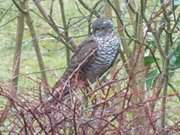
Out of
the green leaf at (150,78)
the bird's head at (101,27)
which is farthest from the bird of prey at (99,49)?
the green leaf at (150,78)

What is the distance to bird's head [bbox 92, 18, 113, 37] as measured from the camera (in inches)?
173

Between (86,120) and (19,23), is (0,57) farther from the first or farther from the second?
(86,120)

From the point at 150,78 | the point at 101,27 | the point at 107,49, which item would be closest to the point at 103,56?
the point at 107,49

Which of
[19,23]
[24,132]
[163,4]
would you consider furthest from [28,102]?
[19,23]

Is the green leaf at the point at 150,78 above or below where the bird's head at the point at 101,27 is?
below

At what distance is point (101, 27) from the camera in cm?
448

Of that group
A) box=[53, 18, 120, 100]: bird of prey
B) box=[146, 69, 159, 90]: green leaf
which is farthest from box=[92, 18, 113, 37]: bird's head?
box=[146, 69, 159, 90]: green leaf

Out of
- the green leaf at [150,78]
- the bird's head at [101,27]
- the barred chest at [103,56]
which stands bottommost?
the green leaf at [150,78]

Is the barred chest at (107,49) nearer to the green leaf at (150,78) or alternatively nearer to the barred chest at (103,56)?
the barred chest at (103,56)

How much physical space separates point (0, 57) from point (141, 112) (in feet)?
15.6

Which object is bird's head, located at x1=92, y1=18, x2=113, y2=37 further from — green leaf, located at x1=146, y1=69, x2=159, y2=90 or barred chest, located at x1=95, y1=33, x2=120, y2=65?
green leaf, located at x1=146, y1=69, x2=159, y2=90

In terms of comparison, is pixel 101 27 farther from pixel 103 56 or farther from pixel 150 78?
pixel 150 78

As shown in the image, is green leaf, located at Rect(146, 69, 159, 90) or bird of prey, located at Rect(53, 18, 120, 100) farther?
bird of prey, located at Rect(53, 18, 120, 100)

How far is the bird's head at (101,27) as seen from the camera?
439 centimetres
